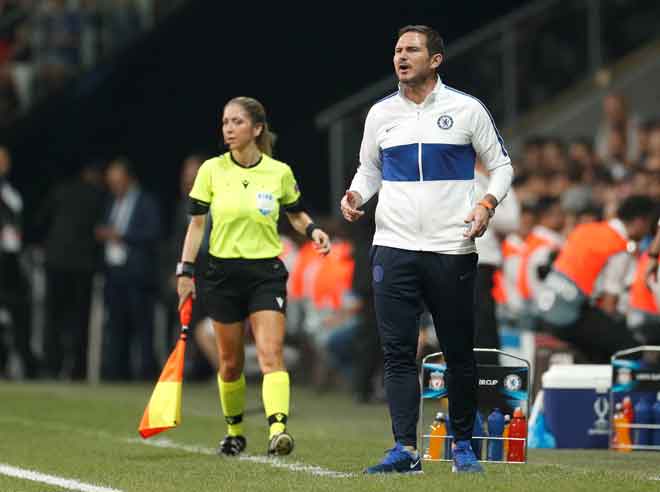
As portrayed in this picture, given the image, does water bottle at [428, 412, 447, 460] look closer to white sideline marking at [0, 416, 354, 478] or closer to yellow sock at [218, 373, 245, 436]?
white sideline marking at [0, 416, 354, 478]

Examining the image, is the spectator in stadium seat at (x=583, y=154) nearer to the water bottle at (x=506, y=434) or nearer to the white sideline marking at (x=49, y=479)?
the water bottle at (x=506, y=434)

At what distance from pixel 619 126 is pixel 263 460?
9242mm

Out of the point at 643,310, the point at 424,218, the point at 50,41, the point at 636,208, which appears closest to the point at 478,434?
the point at 424,218

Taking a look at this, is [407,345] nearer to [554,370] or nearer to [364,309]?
[554,370]

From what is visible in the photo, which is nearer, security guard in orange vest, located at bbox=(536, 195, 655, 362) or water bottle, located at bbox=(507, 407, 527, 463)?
water bottle, located at bbox=(507, 407, 527, 463)

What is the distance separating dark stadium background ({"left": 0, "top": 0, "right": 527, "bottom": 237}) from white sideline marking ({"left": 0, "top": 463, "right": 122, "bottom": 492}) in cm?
1187

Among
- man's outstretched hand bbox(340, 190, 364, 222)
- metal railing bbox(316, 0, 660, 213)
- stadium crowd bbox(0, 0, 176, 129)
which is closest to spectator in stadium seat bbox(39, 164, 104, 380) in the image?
stadium crowd bbox(0, 0, 176, 129)

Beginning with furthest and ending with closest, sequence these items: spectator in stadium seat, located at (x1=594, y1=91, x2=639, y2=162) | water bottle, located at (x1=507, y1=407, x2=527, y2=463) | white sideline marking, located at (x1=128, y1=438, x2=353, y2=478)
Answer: spectator in stadium seat, located at (x1=594, y1=91, x2=639, y2=162) < water bottle, located at (x1=507, y1=407, x2=527, y2=463) < white sideline marking, located at (x1=128, y1=438, x2=353, y2=478)

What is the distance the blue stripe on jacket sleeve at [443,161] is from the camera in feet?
28.9

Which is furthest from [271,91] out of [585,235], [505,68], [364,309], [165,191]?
[585,235]

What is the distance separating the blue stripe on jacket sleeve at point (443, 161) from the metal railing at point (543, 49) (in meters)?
9.89

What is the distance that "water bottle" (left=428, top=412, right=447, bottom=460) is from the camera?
9828mm

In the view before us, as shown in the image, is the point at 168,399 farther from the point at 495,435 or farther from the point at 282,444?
the point at 495,435

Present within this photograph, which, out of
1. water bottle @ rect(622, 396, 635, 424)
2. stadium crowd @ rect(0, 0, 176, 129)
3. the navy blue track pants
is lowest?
water bottle @ rect(622, 396, 635, 424)
